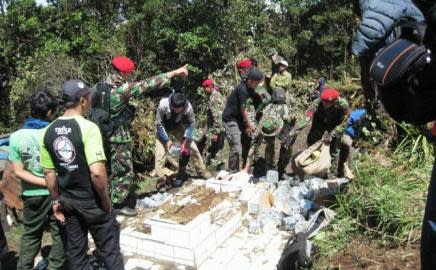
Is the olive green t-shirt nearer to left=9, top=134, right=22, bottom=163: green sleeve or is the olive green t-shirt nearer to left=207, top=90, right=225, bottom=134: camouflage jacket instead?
left=9, top=134, right=22, bottom=163: green sleeve

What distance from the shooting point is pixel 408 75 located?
73.1 inches

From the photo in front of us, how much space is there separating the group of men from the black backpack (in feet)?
7.90

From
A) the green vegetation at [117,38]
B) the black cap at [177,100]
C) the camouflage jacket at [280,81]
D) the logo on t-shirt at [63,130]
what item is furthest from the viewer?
the green vegetation at [117,38]

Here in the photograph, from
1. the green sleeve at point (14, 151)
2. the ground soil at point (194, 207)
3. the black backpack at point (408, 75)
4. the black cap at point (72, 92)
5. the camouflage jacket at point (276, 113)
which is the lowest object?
the ground soil at point (194, 207)

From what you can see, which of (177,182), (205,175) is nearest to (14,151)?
(177,182)

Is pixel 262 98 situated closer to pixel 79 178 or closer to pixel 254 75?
pixel 254 75

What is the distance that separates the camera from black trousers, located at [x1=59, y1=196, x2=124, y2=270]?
3.74m

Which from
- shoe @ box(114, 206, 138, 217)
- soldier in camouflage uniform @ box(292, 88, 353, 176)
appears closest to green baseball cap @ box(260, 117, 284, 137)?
soldier in camouflage uniform @ box(292, 88, 353, 176)

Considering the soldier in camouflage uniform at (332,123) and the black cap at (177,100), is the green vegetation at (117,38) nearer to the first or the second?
the black cap at (177,100)

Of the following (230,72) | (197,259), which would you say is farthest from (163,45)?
(197,259)

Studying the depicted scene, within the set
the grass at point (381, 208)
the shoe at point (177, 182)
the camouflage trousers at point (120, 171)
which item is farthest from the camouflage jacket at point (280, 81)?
the grass at point (381, 208)

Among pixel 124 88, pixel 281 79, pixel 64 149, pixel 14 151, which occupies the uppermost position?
pixel 124 88

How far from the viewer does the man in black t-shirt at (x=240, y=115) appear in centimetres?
728

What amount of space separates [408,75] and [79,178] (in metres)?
2.71
